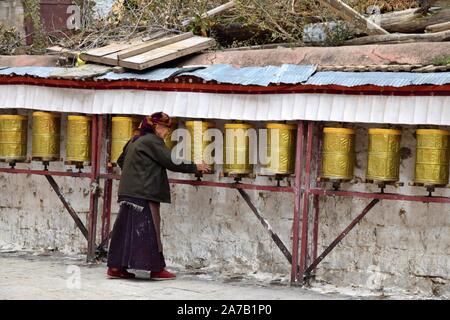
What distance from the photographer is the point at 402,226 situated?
8977 mm

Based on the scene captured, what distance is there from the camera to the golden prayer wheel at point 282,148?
30.3 feet

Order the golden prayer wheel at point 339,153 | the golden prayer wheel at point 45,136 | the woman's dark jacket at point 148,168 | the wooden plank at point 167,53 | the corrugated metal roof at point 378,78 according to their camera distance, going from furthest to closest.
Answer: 1. the golden prayer wheel at point 45,136
2. the wooden plank at point 167,53
3. the woman's dark jacket at point 148,168
4. the golden prayer wheel at point 339,153
5. the corrugated metal roof at point 378,78

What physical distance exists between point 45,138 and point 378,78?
12.9 feet

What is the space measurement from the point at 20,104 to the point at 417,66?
4.34m

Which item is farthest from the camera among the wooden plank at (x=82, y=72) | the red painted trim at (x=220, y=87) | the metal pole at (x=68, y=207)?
the metal pole at (x=68, y=207)

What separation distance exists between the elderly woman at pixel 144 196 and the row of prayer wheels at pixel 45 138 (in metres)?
1.26

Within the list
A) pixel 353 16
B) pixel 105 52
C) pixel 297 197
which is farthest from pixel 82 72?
pixel 353 16

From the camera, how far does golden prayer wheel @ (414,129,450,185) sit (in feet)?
27.7

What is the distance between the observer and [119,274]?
9.50 m

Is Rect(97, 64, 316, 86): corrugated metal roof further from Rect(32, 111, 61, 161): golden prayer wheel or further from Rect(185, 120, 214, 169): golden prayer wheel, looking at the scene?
Rect(32, 111, 61, 161): golden prayer wheel

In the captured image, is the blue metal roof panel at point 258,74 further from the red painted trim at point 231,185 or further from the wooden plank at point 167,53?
the red painted trim at point 231,185

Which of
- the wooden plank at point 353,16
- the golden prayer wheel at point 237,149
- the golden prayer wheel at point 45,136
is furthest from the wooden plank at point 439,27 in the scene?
the golden prayer wheel at point 45,136

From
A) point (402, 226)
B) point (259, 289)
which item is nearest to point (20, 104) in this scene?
point (259, 289)

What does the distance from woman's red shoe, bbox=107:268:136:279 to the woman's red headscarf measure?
1282 millimetres
